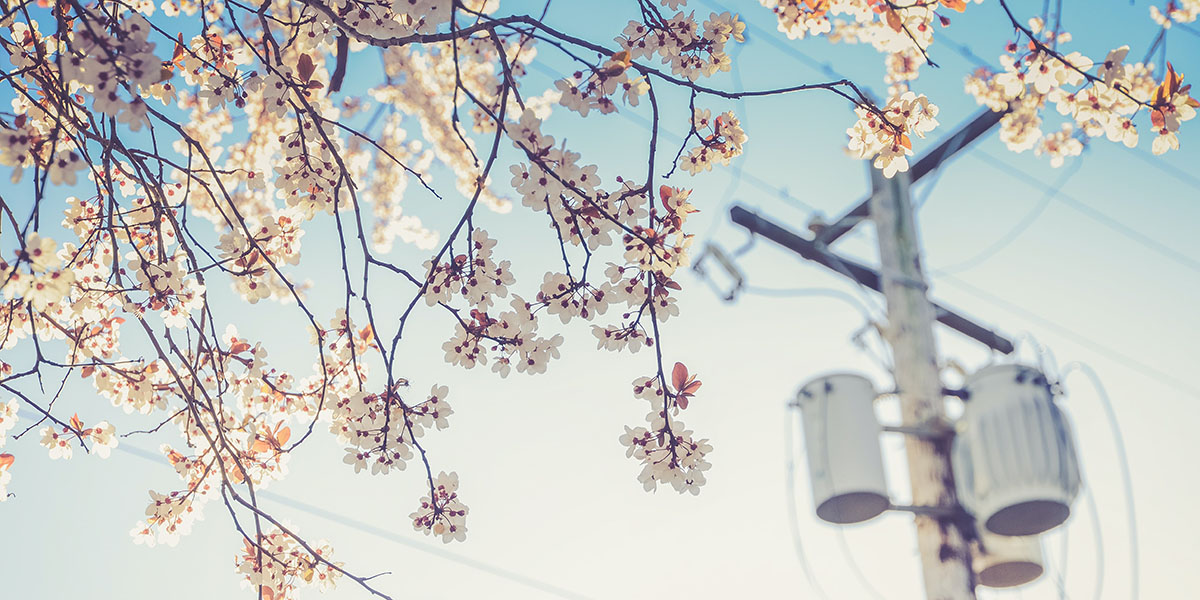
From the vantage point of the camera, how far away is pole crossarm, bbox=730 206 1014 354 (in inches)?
152

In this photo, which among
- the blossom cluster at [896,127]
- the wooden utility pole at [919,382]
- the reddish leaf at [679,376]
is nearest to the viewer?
the reddish leaf at [679,376]

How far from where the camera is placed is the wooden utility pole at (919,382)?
2.77 meters

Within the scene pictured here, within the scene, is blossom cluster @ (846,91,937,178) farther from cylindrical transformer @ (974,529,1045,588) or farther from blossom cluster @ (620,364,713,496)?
cylindrical transformer @ (974,529,1045,588)

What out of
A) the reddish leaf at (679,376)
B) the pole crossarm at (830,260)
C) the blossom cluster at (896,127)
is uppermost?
the pole crossarm at (830,260)

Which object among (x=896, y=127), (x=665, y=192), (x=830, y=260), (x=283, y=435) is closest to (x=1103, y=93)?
(x=896, y=127)

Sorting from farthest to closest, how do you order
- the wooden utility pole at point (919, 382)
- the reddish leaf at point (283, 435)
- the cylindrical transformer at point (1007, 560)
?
the cylindrical transformer at point (1007, 560), the wooden utility pole at point (919, 382), the reddish leaf at point (283, 435)

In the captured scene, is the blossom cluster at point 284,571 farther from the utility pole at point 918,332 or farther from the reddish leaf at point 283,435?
the utility pole at point 918,332

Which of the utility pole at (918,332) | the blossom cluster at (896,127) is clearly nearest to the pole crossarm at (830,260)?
the utility pole at (918,332)

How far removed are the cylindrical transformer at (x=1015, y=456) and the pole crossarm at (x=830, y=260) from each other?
3.03ft

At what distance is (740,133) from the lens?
78.5 inches

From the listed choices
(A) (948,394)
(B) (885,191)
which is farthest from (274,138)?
(A) (948,394)

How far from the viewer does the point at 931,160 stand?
13.2ft

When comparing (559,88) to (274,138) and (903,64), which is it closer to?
(274,138)

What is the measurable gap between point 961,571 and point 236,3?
2.82 metres
